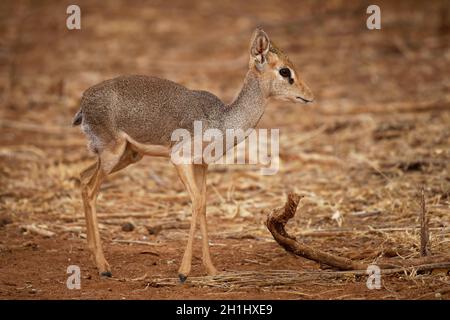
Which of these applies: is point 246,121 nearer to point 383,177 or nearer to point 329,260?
point 329,260

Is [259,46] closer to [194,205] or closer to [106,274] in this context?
[194,205]

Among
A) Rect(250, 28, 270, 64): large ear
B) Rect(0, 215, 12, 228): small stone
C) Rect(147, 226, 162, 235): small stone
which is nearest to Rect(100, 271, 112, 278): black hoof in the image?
Rect(147, 226, 162, 235): small stone

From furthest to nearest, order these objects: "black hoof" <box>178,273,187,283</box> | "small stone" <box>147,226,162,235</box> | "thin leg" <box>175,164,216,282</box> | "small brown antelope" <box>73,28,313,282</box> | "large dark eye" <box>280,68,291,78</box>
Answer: "small stone" <box>147,226,162,235</box> < "large dark eye" <box>280,68,291,78</box> < "small brown antelope" <box>73,28,313,282</box> < "thin leg" <box>175,164,216,282</box> < "black hoof" <box>178,273,187,283</box>

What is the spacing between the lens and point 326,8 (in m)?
17.8

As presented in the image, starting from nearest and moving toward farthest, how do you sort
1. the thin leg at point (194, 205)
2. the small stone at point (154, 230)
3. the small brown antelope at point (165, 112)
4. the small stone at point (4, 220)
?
the thin leg at point (194, 205)
the small brown antelope at point (165, 112)
the small stone at point (154, 230)
the small stone at point (4, 220)

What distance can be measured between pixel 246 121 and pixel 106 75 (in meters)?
8.55

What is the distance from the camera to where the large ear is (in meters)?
6.57

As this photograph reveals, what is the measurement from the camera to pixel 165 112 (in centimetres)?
654

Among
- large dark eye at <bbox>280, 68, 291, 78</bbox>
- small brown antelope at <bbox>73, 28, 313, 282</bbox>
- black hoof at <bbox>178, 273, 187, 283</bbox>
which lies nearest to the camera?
black hoof at <bbox>178, 273, 187, 283</bbox>

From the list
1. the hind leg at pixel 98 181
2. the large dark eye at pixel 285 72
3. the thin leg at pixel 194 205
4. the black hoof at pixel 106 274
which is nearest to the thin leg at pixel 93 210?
the hind leg at pixel 98 181

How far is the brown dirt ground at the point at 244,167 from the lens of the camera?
653 cm

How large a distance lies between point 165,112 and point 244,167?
11.3 ft

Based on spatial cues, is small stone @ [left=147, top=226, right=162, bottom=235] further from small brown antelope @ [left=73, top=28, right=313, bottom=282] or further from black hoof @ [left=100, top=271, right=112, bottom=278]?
black hoof @ [left=100, top=271, right=112, bottom=278]

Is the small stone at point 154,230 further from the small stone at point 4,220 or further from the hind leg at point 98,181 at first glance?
the small stone at point 4,220
